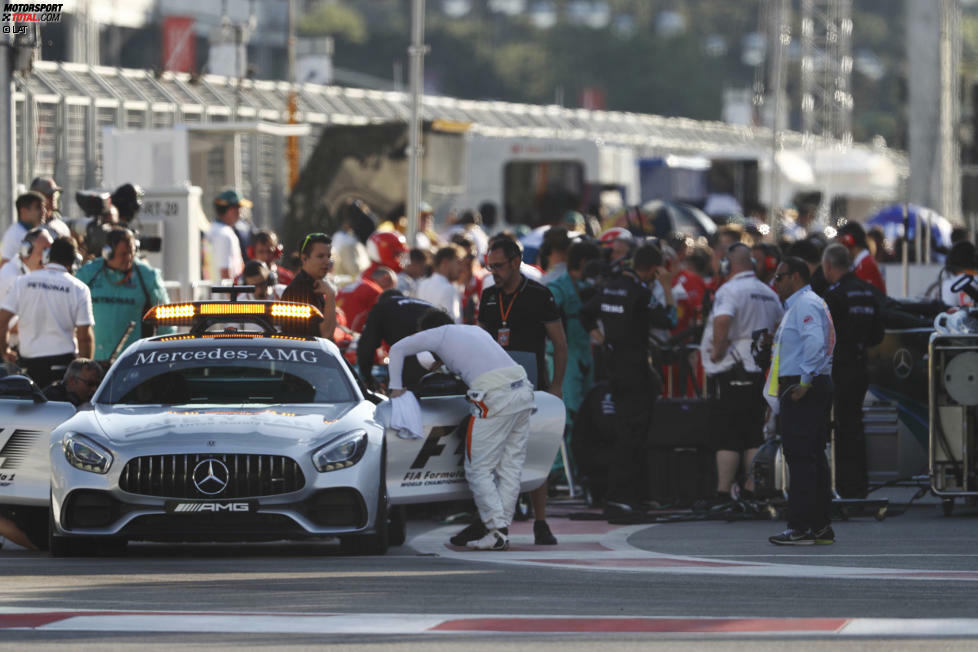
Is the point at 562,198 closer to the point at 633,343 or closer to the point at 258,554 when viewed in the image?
the point at 633,343

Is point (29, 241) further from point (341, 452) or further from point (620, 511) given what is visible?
point (620, 511)

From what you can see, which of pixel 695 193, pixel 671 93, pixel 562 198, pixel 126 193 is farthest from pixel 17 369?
pixel 671 93

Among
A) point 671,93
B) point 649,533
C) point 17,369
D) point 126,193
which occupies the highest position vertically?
point 671,93

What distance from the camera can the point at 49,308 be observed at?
1435 cm

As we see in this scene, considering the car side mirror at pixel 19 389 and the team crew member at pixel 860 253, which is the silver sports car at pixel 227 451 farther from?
the team crew member at pixel 860 253

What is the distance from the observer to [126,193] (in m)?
17.1

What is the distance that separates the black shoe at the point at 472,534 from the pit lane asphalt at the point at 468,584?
304mm

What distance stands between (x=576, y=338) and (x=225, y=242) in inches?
187

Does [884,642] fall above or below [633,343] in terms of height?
below

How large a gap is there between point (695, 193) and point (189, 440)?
38.6m

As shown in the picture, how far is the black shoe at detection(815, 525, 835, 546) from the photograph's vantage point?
41.6 ft

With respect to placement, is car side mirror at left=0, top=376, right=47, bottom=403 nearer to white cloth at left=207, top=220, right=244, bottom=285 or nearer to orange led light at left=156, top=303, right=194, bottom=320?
orange led light at left=156, top=303, right=194, bottom=320

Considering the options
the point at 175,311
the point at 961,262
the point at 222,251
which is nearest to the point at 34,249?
the point at 175,311

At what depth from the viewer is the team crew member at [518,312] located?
542 inches
